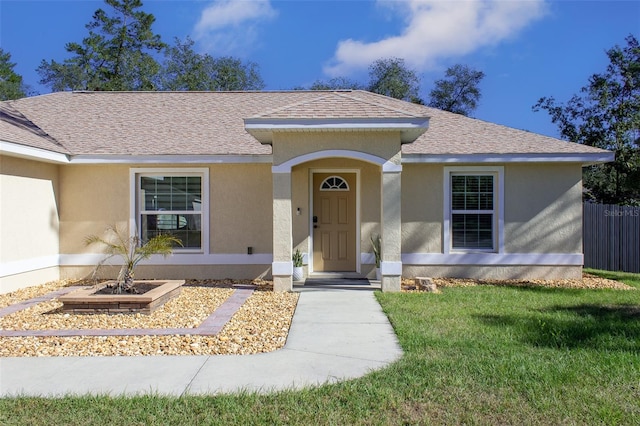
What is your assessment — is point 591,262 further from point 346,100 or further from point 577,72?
point 577,72

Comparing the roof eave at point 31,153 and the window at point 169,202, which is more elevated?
the roof eave at point 31,153

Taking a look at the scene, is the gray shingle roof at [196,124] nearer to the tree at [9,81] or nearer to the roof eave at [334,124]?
the roof eave at [334,124]

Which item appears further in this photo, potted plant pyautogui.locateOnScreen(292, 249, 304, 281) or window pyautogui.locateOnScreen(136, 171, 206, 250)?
window pyautogui.locateOnScreen(136, 171, 206, 250)

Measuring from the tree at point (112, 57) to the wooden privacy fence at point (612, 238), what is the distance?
1038 inches

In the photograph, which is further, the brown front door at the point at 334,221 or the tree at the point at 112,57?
the tree at the point at 112,57

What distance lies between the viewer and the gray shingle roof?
31.9ft

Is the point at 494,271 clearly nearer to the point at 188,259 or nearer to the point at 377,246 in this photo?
the point at 377,246

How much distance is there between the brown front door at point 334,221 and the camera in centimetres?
1164

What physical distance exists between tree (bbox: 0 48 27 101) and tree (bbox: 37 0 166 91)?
245cm

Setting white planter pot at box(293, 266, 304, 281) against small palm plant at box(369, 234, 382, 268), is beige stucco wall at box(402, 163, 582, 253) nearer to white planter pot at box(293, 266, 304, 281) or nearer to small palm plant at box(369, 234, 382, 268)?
small palm plant at box(369, 234, 382, 268)

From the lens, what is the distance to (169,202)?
11.5 meters

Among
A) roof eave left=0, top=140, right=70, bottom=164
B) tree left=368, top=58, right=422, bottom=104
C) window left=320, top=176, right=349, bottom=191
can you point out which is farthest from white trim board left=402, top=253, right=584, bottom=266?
tree left=368, top=58, right=422, bottom=104

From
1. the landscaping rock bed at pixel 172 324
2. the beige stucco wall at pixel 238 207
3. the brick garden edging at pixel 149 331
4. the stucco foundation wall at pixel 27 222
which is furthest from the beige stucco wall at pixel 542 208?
the stucco foundation wall at pixel 27 222

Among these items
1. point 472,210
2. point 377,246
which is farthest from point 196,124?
point 472,210
